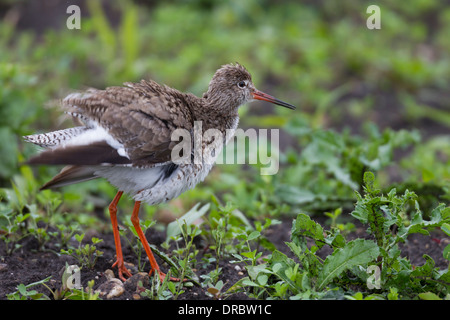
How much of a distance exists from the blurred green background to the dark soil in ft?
1.83

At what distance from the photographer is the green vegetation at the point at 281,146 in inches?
157

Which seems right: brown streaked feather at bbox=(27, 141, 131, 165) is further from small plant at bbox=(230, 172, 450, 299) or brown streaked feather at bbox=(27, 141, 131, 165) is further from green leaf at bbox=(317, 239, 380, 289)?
green leaf at bbox=(317, 239, 380, 289)

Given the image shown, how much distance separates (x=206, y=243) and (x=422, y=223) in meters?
1.84

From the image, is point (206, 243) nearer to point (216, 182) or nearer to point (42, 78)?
point (216, 182)

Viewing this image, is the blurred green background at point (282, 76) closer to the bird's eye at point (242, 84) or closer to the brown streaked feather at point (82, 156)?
the bird's eye at point (242, 84)

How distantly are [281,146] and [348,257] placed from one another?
4.33 metres

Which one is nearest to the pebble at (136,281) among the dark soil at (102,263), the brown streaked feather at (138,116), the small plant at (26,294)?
the dark soil at (102,263)

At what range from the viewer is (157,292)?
3.97 metres

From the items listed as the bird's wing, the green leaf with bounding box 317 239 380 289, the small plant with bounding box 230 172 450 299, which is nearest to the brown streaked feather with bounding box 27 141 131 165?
the bird's wing

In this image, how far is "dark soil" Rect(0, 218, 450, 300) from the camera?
13.7 ft

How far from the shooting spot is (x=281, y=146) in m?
8.13

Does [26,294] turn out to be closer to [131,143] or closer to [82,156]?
[82,156]

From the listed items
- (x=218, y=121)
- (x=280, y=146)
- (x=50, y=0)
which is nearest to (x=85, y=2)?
(x=50, y=0)

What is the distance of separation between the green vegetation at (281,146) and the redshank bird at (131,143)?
30 centimetres
